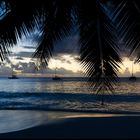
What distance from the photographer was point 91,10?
11.5 ft

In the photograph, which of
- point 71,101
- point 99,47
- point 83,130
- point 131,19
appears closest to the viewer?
point 131,19

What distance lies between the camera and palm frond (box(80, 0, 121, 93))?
350cm

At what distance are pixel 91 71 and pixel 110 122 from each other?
32.8 feet

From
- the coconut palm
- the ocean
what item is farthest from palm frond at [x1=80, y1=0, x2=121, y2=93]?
the ocean

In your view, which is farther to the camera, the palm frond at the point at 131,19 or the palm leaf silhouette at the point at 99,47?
the palm leaf silhouette at the point at 99,47

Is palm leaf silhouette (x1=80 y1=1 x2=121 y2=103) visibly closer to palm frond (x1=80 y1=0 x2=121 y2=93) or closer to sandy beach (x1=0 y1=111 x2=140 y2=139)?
palm frond (x1=80 y1=0 x2=121 y2=93)

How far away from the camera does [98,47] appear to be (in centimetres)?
357

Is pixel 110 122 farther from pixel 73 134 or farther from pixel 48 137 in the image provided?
pixel 48 137

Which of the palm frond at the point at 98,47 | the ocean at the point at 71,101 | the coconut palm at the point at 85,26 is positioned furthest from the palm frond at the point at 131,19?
the ocean at the point at 71,101

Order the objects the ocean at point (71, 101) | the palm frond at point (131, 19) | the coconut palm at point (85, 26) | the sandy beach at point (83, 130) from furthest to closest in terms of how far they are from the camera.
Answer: the ocean at point (71, 101) → the sandy beach at point (83, 130) → the coconut palm at point (85, 26) → the palm frond at point (131, 19)

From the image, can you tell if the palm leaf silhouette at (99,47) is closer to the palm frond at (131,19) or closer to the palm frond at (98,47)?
the palm frond at (98,47)

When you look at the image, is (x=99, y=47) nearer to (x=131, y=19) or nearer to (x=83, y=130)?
(x=131, y=19)

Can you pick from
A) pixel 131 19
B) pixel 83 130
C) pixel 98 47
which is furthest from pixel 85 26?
pixel 83 130

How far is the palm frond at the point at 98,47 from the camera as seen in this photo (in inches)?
138
